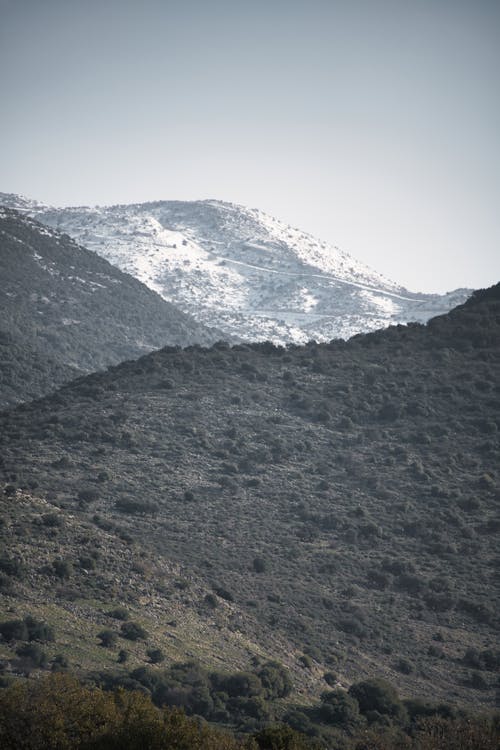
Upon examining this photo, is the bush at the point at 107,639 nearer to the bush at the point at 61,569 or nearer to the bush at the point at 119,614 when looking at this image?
the bush at the point at 119,614

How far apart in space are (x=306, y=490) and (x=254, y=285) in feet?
413

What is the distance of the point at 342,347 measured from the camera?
3046 inches

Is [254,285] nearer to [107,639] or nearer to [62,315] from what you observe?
[62,315]

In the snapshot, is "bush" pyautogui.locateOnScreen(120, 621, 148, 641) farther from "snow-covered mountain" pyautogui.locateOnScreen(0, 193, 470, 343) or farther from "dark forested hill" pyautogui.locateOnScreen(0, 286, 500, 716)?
"snow-covered mountain" pyautogui.locateOnScreen(0, 193, 470, 343)

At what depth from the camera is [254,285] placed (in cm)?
17712

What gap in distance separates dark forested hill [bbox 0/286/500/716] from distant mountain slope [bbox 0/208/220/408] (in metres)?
19.0

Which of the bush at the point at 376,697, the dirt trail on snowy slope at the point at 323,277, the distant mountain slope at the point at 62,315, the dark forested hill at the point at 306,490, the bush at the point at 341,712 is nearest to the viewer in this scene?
the bush at the point at 341,712

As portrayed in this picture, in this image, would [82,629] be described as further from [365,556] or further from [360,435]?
[360,435]

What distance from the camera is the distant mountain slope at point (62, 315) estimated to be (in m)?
87.2

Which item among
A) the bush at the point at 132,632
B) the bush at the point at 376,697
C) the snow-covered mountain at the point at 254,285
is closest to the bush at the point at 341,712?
the bush at the point at 376,697

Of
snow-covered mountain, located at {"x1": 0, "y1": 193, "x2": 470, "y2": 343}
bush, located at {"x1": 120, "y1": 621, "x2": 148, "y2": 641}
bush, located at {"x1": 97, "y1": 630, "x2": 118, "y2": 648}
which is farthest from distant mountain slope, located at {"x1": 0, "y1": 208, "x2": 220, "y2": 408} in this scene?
bush, located at {"x1": 97, "y1": 630, "x2": 118, "y2": 648}

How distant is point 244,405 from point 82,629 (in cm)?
3194

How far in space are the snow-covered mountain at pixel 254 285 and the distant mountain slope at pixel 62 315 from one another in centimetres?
2208

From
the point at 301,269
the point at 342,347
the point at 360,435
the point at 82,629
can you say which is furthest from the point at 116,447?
the point at 301,269
